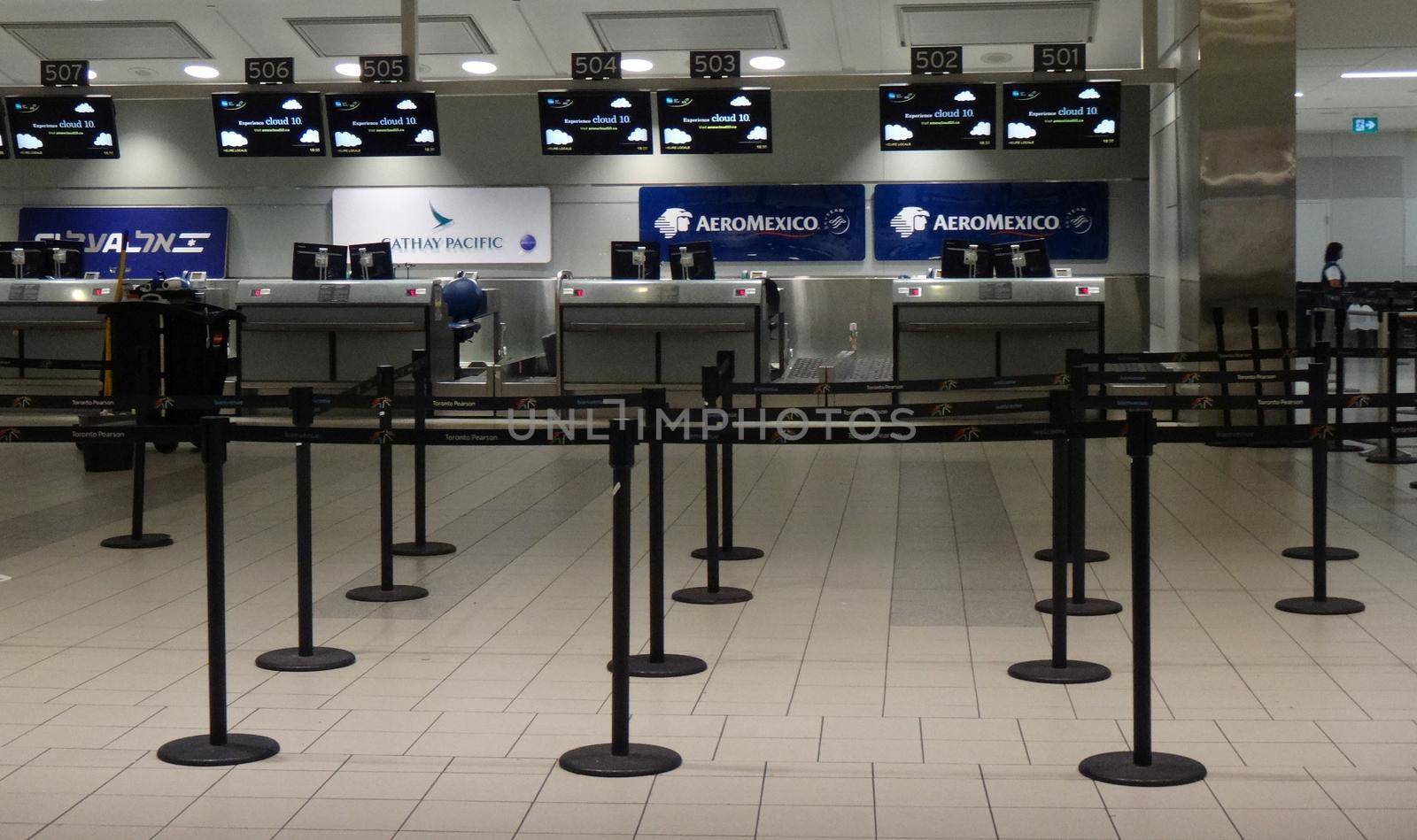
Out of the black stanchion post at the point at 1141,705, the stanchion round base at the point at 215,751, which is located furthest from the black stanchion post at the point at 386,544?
the black stanchion post at the point at 1141,705

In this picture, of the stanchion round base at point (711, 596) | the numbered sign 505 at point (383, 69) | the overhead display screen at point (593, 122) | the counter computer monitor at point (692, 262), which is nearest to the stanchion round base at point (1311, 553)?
the stanchion round base at point (711, 596)

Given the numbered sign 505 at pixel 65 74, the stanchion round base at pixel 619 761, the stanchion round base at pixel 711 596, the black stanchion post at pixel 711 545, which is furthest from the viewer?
the numbered sign 505 at pixel 65 74

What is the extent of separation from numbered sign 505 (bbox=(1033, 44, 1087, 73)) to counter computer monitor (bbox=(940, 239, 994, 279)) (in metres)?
1.63

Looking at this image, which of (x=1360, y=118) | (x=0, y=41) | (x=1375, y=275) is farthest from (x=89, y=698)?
(x=1375, y=275)

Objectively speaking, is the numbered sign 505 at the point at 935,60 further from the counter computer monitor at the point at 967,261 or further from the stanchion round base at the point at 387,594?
the stanchion round base at the point at 387,594

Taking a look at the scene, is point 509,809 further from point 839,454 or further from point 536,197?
point 536,197

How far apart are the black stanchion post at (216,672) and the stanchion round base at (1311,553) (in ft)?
16.7

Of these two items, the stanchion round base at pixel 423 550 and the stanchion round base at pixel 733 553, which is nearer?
the stanchion round base at pixel 733 553

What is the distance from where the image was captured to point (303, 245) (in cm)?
1463

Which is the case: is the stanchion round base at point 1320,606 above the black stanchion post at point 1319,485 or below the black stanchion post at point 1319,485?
below

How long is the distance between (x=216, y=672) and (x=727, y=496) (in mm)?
3663

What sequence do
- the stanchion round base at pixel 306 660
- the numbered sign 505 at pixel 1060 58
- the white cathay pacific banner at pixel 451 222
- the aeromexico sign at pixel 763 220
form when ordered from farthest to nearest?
1. the white cathay pacific banner at pixel 451 222
2. the aeromexico sign at pixel 763 220
3. the numbered sign 505 at pixel 1060 58
4. the stanchion round base at pixel 306 660

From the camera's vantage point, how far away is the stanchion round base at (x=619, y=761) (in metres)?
4.14

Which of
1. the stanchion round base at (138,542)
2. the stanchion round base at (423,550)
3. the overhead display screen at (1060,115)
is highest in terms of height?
the overhead display screen at (1060,115)
